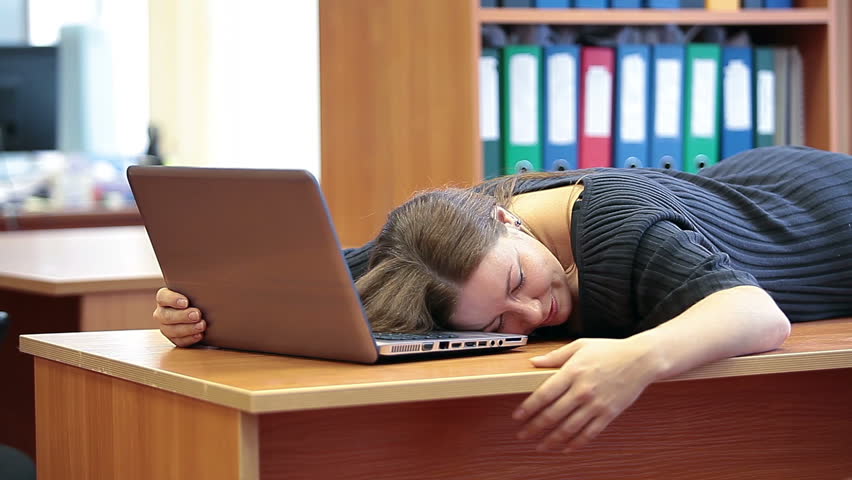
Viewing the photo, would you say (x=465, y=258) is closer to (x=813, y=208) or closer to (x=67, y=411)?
(x=67, y=411)

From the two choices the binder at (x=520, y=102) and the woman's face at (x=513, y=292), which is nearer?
the woman's face at (x=513, y=292)

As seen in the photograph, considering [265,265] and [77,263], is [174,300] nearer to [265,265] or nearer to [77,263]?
[265,265]

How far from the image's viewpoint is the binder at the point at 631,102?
2.59 meters

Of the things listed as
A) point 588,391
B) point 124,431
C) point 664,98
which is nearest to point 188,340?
point 124,431

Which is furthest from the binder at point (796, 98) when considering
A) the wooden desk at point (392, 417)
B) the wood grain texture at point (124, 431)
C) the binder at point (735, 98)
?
the wood grain texture at point (124, 431)

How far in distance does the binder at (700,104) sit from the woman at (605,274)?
100 cm

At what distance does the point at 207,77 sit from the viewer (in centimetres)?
512

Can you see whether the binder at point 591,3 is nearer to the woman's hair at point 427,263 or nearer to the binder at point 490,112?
the binder at point 490,112

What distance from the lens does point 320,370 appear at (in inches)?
42.2

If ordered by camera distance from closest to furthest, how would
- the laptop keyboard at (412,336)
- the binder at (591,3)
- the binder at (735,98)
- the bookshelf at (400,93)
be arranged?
1. the laptop keyboard at (412,336)
2. the bookshelf at (400,93)
3. the binder at (591,3)
4. the binder at (735,98)

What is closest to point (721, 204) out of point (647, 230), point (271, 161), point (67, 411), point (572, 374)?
point (647, 230)

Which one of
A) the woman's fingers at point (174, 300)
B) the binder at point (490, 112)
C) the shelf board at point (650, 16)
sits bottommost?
the woman's fingers at point (174, 300)

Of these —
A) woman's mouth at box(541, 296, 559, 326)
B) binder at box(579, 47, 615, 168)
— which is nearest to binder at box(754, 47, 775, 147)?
binder at box(579, 47, 615, 168)

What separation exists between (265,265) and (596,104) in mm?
1609
